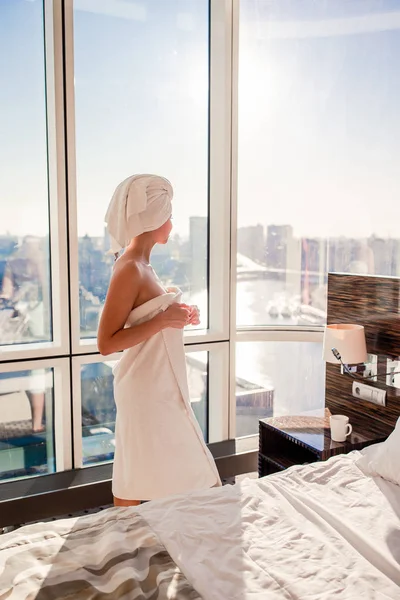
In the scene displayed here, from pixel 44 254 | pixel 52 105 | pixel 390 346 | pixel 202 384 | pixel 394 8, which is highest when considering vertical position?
pixel 394 8

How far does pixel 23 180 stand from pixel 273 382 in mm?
1901

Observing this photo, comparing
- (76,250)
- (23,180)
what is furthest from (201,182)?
(23,180)

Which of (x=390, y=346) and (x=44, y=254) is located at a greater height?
(x=44, y=254)

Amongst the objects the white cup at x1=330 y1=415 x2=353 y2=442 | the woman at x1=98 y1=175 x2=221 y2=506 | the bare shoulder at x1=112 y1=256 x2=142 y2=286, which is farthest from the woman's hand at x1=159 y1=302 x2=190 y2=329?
the white cup at x1=330 y1=415 x2=353 y2=442

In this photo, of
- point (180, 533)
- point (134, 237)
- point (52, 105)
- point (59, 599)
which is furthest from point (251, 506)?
point (52, 105)

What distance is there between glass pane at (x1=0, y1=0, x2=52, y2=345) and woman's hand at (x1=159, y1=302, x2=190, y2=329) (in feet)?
3.84

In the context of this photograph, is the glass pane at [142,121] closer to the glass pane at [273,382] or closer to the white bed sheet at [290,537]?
the glass pane at [273,382]

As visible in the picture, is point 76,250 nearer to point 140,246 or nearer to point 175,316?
point 140,246

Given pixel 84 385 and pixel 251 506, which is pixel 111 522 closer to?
pixel 251 506

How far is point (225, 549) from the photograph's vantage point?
4.95 ft

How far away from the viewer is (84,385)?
3.25 metres

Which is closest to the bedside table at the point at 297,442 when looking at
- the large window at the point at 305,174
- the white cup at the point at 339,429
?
the white cup at the point at 339,429

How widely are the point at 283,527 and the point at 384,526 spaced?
28 cm

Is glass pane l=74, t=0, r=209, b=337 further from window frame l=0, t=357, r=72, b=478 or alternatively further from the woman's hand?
the woman's hand
